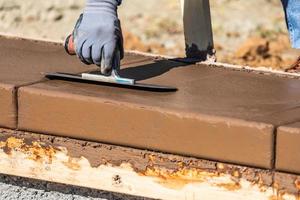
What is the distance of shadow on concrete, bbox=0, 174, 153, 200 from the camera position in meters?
2.55

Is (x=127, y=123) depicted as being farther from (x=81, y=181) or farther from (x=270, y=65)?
(x=270, y=65)

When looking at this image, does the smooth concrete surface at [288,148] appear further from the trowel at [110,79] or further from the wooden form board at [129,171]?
the trowel at [110,79]

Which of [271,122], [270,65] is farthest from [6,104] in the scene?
[270,65]

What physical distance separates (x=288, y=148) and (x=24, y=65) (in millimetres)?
942

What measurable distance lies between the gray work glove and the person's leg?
68 cm

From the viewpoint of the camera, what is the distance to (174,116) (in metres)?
2.38

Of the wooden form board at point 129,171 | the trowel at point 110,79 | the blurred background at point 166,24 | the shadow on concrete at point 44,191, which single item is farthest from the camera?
the blurred background at point 166,24

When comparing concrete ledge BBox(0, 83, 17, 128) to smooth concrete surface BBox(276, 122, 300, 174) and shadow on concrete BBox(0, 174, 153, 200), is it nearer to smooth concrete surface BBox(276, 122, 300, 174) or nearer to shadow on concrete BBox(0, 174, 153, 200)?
shadow on concrete BBox(0, 174, 153, 200)

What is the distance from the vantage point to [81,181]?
2.55m

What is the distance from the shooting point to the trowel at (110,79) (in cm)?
267

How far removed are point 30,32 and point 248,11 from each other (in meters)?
1.15

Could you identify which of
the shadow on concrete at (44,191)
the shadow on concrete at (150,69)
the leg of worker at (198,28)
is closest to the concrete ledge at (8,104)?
the shadow on concrete at (44,191)

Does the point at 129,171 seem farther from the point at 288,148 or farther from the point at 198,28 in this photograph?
the point at 198,28

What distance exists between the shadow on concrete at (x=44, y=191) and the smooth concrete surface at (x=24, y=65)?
Answer: 150 millimetres
